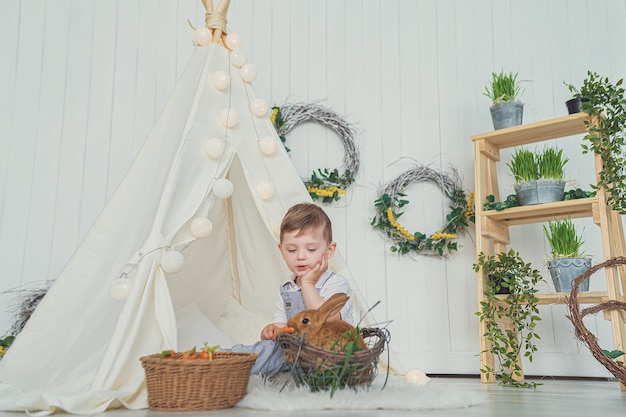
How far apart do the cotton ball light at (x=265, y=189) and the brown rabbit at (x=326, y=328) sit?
2.12 feet

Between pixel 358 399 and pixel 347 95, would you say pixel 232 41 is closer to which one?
pixel 347 95

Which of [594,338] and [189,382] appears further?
[594,338]

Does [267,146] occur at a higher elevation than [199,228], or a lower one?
higher

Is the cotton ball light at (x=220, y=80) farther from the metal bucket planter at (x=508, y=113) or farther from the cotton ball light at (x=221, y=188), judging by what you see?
the metal bucket planter at (x=508, y=113)

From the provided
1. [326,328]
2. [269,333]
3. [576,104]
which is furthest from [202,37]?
[576,104]

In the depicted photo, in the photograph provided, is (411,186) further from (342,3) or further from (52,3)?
(52,3)

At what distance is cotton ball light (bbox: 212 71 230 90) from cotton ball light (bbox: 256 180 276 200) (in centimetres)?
44

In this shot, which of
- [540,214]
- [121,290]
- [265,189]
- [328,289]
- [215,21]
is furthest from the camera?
[540,214]

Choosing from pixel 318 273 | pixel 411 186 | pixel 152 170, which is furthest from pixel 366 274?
pixel 152 170

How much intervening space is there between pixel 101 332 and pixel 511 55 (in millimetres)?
2767

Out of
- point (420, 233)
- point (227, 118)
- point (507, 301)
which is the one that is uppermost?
point (227, 118)

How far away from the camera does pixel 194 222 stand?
1933mm

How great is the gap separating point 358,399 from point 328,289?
0.58m

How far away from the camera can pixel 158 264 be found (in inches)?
71.4
